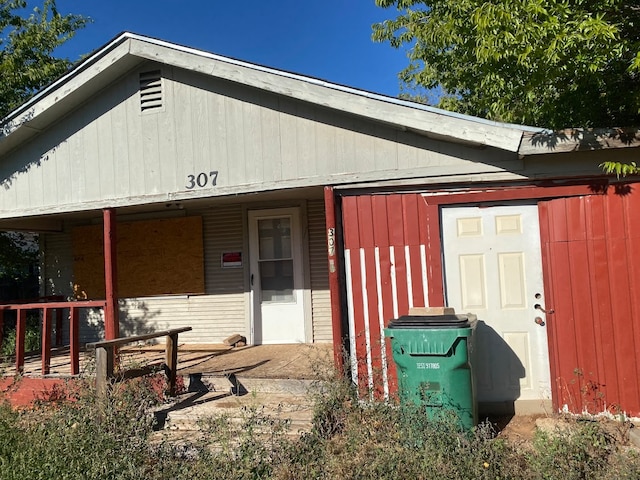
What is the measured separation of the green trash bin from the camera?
176 inches

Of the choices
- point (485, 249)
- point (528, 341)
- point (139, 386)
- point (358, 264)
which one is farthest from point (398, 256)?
point (139, 386)

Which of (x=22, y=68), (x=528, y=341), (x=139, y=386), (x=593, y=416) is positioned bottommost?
(x=593, y=416)

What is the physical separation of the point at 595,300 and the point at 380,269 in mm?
2219

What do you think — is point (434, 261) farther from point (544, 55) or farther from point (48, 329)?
point (48, 329)

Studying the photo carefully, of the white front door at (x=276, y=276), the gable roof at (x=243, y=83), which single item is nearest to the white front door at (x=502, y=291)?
the gable roof at (x=243, y=83)

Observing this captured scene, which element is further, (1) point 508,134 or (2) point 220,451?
(1) point 508,134

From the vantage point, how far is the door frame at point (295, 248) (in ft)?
26.5

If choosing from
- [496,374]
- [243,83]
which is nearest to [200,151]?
[243,83]

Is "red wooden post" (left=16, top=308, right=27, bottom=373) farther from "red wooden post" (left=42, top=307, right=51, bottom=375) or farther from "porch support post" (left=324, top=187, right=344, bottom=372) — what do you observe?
"porch support post" (left=324, top=187, right=344, bottom=372)

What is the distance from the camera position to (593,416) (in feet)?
16.5

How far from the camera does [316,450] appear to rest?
417 cm

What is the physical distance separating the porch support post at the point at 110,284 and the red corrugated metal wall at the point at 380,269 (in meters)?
3.22

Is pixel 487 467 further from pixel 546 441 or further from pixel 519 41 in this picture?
pixel 519 41

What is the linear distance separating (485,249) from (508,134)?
4.15ft
